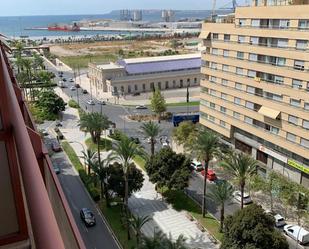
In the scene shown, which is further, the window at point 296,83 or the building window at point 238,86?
the building window at point 238,86

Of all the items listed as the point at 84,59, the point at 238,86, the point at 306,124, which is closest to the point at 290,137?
the point at 306,124

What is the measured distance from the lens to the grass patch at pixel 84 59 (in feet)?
399

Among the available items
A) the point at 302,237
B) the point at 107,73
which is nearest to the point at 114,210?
the point at 302,237

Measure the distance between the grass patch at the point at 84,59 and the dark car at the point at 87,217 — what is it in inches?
3576

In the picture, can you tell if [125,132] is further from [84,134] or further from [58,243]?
[58,243]

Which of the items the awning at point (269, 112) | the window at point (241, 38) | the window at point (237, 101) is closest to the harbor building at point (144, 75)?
the window at point (237, 101)

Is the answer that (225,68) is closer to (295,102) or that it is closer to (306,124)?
(295,102)

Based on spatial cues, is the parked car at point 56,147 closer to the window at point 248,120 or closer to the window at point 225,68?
the window at point 225,68

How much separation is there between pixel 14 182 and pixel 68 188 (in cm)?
3309

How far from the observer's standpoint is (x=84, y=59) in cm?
13162

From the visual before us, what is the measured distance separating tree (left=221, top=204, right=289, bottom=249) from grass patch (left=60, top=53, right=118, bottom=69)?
3945 inches

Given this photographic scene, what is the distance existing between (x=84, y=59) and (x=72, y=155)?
294ft

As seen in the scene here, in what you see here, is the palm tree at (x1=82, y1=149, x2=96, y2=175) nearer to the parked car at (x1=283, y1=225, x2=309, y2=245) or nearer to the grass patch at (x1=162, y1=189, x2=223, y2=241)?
the grass patch at (x1=162, y1=189, x2=223, y2=241)

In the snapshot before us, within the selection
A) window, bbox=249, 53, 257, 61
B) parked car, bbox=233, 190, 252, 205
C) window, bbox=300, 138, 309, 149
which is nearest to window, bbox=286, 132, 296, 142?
window, bbox=300, 138, 309, 149
